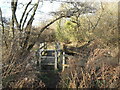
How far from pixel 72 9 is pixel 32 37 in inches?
90.2

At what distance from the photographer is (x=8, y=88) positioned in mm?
4766

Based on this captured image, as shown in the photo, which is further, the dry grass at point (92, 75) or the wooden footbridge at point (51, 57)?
the wooden footbridge at point (51, 57)

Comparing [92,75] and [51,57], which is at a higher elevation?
[92,75]

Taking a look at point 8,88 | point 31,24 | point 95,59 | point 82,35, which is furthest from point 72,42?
point 8,88

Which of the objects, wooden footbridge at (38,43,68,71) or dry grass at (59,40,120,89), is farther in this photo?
wooden footbridge at (38,43,68,71)

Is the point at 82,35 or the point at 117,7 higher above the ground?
the point at 117,7

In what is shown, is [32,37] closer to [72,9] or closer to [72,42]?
[72,9]

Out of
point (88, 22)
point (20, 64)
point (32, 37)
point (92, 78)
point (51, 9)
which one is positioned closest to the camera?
point (20, 64)

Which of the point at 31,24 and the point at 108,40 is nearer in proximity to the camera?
the point at 31,24

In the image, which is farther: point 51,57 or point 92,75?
point 51,57

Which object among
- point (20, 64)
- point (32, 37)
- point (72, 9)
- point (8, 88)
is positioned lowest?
point (8, 88)

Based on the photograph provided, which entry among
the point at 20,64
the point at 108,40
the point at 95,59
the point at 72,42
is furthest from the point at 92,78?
the point at 72,42

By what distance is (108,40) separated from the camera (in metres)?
8.65

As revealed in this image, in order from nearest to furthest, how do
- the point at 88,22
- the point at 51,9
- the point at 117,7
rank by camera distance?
the point at 51,9 < the point at 117,7 < the point at 88,22
